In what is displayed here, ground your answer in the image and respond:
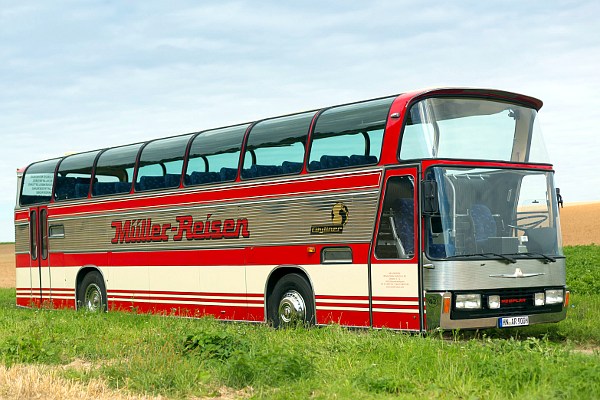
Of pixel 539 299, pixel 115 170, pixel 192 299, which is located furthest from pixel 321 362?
pixel 115 170

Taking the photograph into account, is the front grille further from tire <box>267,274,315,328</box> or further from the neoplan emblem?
tire <box>267,274,315,328</box>

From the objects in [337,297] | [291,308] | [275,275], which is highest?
[275,275]

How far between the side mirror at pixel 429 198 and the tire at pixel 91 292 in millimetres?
9648

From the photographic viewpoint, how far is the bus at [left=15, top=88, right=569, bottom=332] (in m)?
12.3

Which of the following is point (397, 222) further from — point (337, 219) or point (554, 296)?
point (554, 296)

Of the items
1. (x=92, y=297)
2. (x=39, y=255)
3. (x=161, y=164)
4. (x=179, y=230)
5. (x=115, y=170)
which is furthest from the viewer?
(x=39, y=255)

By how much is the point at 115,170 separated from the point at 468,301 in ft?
31.1

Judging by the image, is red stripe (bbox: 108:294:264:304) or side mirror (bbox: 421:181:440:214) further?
red stripe (bbox: 108:294:264:304)

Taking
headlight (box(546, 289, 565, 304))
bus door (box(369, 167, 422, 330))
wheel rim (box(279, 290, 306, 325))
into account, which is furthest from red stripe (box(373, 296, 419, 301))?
headlight (box(546, 289, 565, 304))

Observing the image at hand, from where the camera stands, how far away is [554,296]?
520 inches

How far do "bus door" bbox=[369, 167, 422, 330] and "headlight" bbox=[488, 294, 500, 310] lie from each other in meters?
0.98

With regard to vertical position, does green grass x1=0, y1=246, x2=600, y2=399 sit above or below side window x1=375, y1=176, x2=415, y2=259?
below

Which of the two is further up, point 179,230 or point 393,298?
point 179,230

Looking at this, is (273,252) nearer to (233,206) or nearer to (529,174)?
(233,206)
